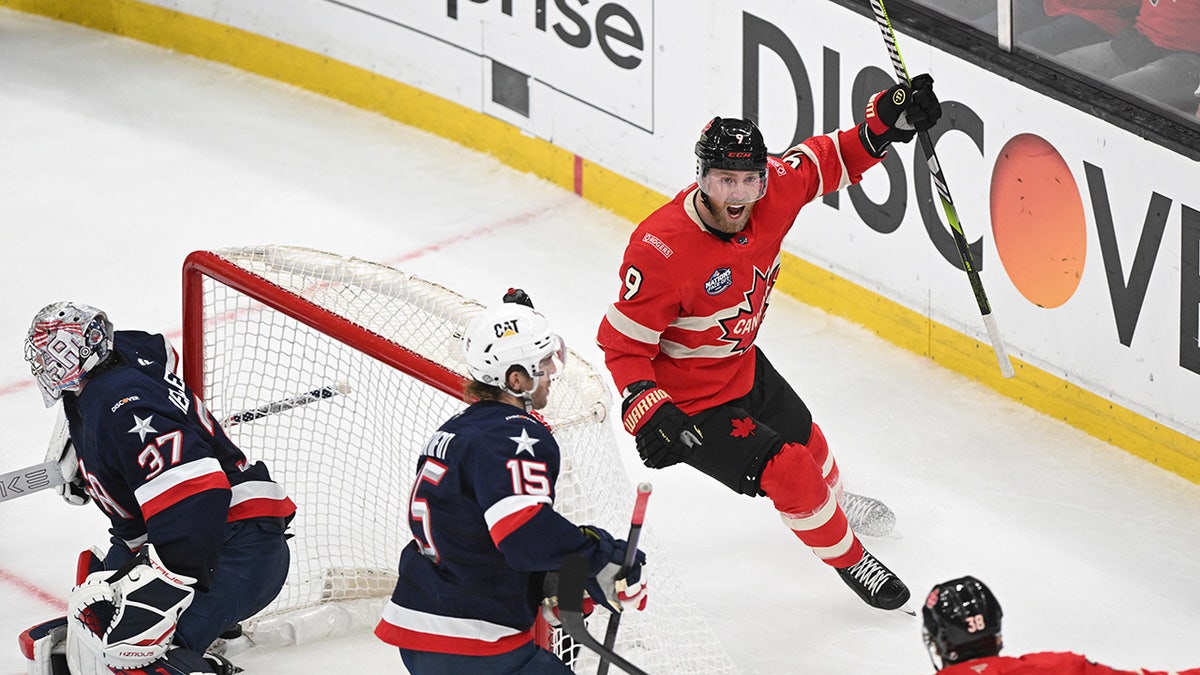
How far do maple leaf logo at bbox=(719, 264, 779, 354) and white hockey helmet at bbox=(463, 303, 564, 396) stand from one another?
921 mm

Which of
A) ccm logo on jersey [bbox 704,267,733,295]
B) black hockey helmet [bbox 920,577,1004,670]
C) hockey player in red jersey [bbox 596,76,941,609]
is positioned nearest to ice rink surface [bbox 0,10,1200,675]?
hockey player in red jersey [bbox 596,76,941,609]

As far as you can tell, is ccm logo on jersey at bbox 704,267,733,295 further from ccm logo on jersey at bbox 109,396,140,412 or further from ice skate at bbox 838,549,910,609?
ccm logo on jersey at bbox 109,396,140,412

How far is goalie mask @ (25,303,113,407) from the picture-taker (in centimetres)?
365

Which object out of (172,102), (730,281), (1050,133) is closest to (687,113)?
(1050,133)

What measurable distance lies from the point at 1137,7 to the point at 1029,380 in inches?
40.9

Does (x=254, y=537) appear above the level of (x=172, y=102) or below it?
above

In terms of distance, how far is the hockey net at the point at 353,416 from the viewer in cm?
379

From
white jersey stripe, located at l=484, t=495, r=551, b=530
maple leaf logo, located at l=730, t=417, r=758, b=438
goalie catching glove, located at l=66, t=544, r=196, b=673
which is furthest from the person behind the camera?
maple leaf logo, located at l=730, t=417, r=758, b=438

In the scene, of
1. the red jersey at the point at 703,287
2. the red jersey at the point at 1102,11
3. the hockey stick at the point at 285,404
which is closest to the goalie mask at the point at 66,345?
the hockey stick at the point at 285,404

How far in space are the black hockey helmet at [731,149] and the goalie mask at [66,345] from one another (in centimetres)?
126

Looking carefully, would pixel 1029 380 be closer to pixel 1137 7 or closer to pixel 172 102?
pixel 1137 7

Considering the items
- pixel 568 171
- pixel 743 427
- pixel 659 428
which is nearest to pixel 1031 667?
pixel 659 428

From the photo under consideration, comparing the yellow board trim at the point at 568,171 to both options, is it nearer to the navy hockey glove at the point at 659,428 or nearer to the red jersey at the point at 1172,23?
the red jersey at the point at 1172,23

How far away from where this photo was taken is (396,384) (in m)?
4.22
